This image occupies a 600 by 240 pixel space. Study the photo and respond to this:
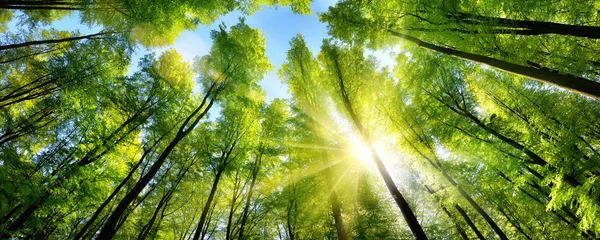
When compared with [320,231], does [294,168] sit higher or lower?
higher

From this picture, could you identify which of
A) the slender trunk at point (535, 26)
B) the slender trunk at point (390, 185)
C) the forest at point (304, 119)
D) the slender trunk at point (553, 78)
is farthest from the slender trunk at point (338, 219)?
the slender trunk at point (535, 26)

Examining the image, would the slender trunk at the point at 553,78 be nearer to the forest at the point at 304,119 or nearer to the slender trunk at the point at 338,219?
the forest at the point at 304,119

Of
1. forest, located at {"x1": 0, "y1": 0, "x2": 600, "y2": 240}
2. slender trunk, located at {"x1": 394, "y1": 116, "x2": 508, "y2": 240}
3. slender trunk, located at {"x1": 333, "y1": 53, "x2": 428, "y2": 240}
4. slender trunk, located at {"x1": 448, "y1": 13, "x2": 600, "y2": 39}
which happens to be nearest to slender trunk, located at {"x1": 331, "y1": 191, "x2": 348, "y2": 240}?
forest, located at {"x1": 0, "y1": 0, "x2": 600, "y2": 240}

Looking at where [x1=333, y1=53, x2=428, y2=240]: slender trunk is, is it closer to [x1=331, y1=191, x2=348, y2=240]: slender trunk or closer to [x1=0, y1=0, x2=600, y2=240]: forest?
[x1=0, y1=0, x2=600, y2=240]: forest

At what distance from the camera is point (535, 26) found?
13.2ft

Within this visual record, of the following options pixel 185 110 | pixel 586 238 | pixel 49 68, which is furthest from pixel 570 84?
pixel 49 68

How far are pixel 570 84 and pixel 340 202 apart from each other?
7242 millimetres

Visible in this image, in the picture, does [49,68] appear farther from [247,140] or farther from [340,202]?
[340,202]

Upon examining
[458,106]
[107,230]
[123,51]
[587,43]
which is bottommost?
[107,230]

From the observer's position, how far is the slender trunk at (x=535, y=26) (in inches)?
135

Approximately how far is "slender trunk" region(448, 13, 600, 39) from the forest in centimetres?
10

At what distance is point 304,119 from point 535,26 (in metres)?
7.21

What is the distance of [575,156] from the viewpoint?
13.4 ft

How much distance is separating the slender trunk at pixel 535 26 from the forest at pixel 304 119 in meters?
0.10
